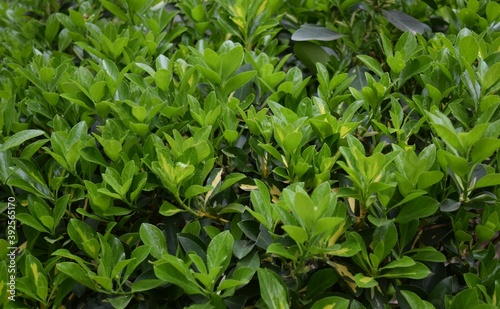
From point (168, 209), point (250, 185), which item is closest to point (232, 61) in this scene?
point (250, 185)

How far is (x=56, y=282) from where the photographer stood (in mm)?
1450

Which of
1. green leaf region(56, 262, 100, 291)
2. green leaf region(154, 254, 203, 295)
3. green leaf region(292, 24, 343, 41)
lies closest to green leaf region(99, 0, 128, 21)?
green leaf region(292, 24, 343, 41)

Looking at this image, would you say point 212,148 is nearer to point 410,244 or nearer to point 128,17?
point 410,244

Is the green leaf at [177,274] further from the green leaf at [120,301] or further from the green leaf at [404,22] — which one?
the green leaf at [404,22]

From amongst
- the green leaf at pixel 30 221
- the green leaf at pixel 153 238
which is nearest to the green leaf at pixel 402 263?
the green leaf at pixel 153 238

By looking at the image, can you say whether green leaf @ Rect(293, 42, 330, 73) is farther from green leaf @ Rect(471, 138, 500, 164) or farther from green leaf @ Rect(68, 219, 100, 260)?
green leaf @ Rect(68, 219, 100, 260)

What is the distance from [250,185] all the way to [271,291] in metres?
0.38

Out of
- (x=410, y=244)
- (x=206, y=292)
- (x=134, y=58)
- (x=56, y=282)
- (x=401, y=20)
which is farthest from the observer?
(x=401, y=20)

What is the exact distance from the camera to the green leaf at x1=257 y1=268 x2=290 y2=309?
126 centimetres

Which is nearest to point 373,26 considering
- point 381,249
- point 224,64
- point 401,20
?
point 401,20

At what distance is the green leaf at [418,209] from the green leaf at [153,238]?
0.58m

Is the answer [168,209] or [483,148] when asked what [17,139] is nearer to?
[168,209]

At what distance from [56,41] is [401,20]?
1.51 meters

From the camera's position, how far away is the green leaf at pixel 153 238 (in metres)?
1.40
